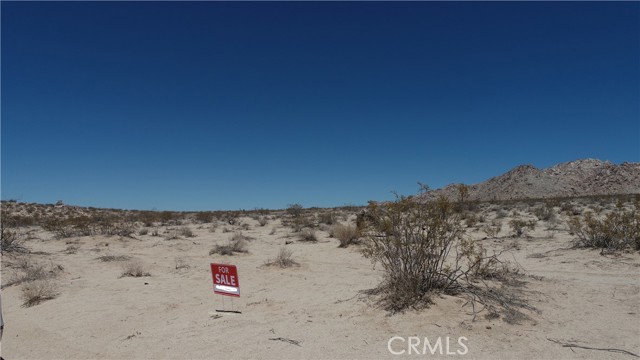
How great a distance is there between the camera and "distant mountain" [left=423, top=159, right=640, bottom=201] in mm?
53781

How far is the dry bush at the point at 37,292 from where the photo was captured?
7787 mm

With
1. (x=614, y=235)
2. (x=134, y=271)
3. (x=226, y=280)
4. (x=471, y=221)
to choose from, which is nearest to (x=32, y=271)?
(x=134, y=271)

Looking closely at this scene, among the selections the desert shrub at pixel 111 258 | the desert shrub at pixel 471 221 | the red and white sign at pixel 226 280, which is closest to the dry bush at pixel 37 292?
the desert shrub at pixel 111 258

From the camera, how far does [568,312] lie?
18.7 feet

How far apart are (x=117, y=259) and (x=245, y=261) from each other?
3705 mm

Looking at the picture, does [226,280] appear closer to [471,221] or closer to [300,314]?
[300,314]

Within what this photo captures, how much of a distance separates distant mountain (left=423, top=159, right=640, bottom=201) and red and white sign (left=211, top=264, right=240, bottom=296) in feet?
155

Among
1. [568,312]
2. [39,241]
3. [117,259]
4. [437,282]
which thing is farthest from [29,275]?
[568,312]

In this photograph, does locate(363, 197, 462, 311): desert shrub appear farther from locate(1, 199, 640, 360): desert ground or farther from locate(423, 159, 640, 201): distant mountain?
locate(423, 159, 640, 201): distant mountain

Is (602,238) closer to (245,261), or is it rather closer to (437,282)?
(437,282)

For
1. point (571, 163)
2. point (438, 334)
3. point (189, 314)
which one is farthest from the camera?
point (571, 163)

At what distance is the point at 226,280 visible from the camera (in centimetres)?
695

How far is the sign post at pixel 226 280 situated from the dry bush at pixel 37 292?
12.0 ft

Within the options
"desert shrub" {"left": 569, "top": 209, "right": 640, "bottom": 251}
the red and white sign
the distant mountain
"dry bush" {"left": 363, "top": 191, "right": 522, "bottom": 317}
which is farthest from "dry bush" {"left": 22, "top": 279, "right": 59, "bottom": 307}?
the distant mountain
